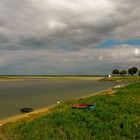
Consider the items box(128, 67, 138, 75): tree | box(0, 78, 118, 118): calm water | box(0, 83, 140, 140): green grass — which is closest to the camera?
box(0, 83, 140, 140): green grass

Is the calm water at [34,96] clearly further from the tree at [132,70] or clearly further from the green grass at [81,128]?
the tree at [132,70]

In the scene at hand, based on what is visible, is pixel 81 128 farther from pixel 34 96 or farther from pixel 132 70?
pixel 132 70

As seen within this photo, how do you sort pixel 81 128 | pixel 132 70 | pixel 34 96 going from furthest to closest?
pixel 132 70, pixel 34 96, pixel 81 128

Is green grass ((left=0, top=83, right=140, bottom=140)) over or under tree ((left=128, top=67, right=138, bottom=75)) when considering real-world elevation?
under

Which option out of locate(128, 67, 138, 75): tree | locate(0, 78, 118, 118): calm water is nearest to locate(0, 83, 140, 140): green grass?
locate(0, 78, 118, 118): calm water

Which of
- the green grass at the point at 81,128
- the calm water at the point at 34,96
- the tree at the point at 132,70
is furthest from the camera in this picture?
the tree at the point at 132,70

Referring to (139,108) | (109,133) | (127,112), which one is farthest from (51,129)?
(139,108)

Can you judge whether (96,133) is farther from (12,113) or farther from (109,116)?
(12,113)

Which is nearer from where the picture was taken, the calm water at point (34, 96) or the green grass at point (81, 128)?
the green grass at point (81, 128)

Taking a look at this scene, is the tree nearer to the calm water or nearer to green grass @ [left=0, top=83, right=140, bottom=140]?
the calm water

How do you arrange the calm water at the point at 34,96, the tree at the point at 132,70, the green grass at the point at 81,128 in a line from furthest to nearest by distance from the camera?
the tree at the point at 132,70, the calm water at the point at 34,96, the green grass at the point at 81,128

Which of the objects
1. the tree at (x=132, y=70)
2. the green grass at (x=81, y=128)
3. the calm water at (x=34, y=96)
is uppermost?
the tree at (x=132, y=70)

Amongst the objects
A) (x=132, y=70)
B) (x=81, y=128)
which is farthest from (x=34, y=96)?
(x=132, y=70)

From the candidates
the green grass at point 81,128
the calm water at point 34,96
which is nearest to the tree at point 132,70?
the calm water at point 34,96
